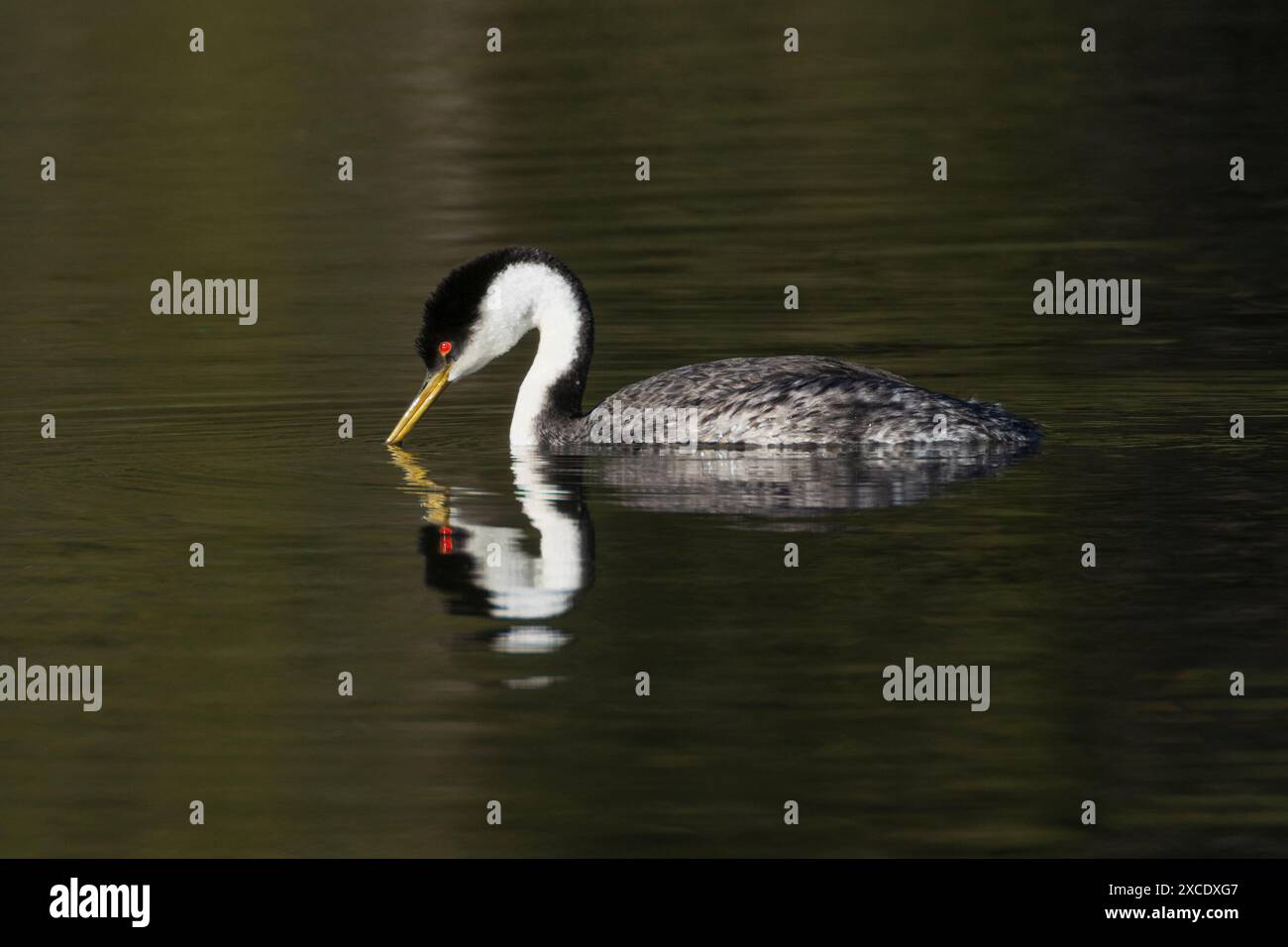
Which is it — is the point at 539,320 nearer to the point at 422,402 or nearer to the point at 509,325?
the point at 509,325

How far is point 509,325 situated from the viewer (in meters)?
14.1

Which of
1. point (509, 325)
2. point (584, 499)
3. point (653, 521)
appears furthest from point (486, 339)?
point (653, 521)

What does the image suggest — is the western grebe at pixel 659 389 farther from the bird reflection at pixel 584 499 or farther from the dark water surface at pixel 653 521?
the dark water surface at pixel 653 521

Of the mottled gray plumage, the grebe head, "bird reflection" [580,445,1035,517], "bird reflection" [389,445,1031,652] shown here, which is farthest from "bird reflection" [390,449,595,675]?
the grebe head

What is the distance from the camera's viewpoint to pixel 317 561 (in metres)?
11.2

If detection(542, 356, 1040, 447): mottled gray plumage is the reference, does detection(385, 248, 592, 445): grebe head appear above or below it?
above

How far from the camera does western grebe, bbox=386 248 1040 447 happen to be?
1327cm

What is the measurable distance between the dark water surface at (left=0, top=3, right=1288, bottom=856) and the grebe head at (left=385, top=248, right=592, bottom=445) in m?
0.40

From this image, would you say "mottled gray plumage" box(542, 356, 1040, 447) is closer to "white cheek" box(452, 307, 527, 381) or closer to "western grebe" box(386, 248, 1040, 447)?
"western grebe" box(386, 248, 1040, 447)

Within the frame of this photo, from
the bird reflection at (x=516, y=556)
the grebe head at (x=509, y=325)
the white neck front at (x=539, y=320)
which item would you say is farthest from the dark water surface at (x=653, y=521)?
the grebe head at (x=509, y=325)

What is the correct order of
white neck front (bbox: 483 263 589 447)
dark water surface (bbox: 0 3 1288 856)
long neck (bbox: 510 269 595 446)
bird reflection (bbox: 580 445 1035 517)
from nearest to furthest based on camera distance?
dark water surface (bbox: 0 3 1288 856) < bird reflection (bbox: 580 445 1035 517) < white neck front (bbox: 483 263 589 447) < long neck (bbox: 510 269 595 446)

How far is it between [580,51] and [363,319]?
53.0ft

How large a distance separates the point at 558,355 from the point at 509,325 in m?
0.39

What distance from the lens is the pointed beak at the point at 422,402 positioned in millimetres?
14102
